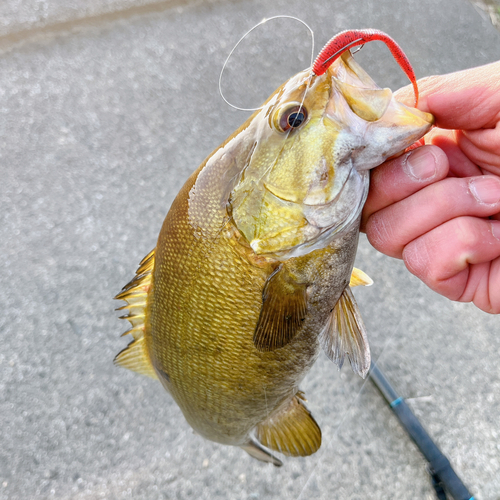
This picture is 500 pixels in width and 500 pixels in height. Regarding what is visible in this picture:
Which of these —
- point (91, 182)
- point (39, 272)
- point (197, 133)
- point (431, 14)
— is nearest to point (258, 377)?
point (39, 272)

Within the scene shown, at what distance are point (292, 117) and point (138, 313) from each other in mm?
740

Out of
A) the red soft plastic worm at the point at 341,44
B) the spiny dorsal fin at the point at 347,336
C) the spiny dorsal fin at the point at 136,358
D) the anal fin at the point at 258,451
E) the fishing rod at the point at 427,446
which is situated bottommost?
the fishing rod at the point at 427,446

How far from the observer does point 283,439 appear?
141 centimetres

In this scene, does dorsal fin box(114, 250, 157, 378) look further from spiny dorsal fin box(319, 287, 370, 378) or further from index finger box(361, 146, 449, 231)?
index finger box(361, 146, 449, 231)

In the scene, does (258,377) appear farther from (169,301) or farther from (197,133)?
(197,133)

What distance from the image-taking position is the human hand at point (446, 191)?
962 millimetres

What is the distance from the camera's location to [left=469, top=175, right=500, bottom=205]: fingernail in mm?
955

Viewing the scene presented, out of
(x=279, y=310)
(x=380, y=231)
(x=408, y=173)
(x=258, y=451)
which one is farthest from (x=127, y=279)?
(x=408, y=173)

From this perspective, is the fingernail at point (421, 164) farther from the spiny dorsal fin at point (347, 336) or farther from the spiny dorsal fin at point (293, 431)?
the spiny dorsal fin at point (293, 431)

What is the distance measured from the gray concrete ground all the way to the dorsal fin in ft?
2.08

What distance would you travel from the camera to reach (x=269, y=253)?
0.94m

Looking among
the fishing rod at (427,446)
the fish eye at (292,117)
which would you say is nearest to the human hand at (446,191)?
the fish eye at (292,117)

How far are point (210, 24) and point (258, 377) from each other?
9.13 feet

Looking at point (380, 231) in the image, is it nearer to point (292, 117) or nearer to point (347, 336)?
point (347, 336)
